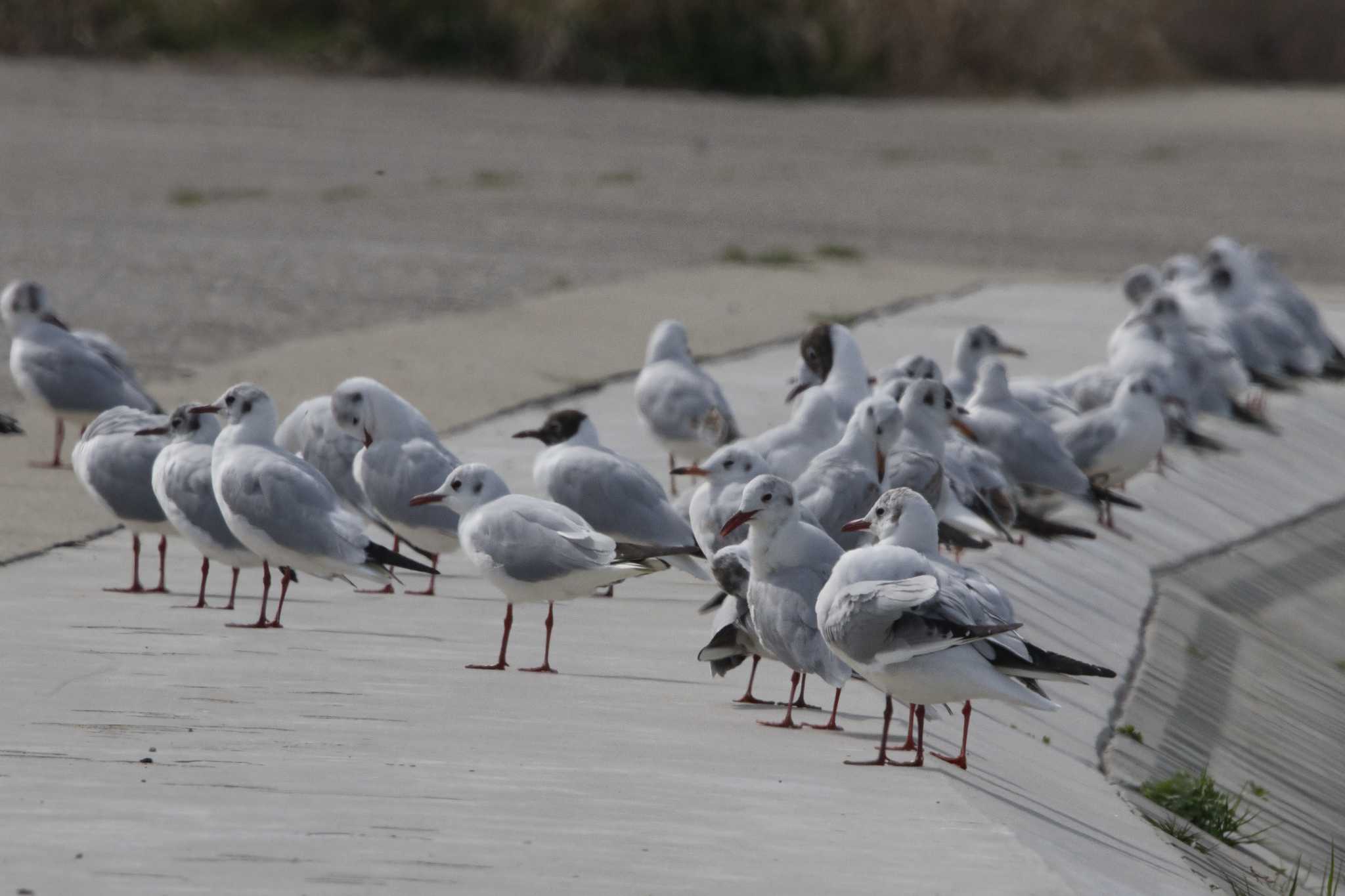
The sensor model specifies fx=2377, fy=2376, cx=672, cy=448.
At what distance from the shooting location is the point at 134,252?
67.3 feet

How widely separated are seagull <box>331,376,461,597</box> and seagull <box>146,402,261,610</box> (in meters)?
0.61

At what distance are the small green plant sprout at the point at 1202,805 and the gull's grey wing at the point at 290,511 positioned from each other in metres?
2.85

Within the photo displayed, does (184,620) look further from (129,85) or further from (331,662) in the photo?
(129,85)

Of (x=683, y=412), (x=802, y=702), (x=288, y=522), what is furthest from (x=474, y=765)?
(x=683, y=412)

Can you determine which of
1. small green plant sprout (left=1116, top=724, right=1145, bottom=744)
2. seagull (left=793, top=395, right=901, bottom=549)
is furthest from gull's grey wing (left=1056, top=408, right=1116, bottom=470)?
small green plant sprout (left=1116, top=724, right=1145, bottom=744)

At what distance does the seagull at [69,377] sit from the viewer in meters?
11.7

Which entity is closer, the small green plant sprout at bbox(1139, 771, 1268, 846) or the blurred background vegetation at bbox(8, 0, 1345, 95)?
the small green plant sprout at bbox(1139, 771, 1268, 846)

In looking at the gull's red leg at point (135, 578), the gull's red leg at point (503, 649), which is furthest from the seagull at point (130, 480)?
the gull's red leg at point (503, 649)

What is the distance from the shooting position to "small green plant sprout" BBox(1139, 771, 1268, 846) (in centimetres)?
802

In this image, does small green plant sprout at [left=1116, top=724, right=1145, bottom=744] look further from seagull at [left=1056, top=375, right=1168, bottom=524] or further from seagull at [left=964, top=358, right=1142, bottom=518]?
seagull at [left=1056, top=375, right=1168, bottom=524]

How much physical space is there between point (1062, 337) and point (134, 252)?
8156mm

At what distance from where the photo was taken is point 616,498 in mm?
9102

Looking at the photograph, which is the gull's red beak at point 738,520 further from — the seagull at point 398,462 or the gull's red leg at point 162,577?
the gull's red leg at point 162,577

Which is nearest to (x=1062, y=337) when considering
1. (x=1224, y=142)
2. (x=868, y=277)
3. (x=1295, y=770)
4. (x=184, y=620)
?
(x=868, y=277)
